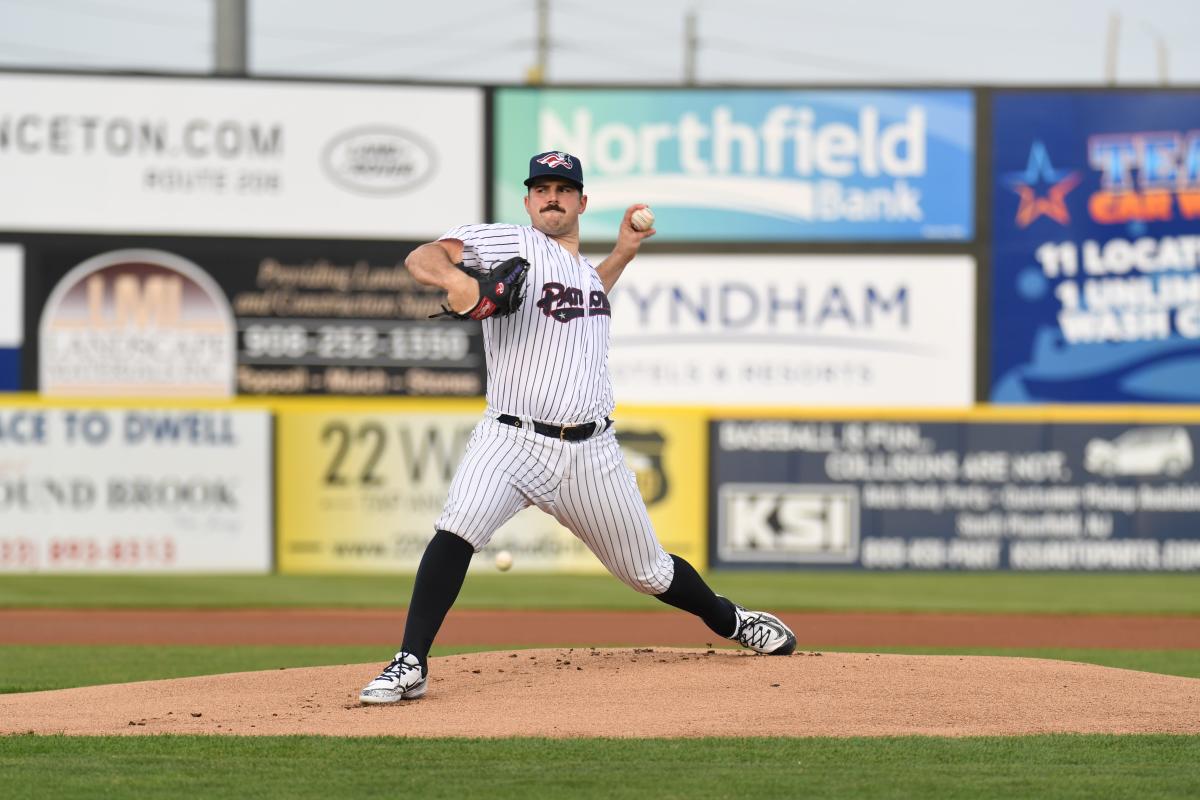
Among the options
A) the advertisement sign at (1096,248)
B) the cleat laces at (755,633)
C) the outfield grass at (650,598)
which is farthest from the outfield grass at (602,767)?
the advertisement sign at (1096,248)

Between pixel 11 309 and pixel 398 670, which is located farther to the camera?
pixel 11 309

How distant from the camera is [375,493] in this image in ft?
44.6

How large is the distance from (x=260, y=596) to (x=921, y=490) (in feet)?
17.6

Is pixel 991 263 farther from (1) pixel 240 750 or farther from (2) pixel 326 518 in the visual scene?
(1) pixel 240 750

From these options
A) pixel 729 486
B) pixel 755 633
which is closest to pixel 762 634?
pixel 755 633

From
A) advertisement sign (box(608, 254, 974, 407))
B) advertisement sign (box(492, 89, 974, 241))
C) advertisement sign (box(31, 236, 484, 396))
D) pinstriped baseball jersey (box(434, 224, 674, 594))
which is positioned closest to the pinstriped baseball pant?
pinstriped baseball jersey (box(434, 224, 674, 594))

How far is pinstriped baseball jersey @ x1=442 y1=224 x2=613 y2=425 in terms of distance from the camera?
5293 millimetres

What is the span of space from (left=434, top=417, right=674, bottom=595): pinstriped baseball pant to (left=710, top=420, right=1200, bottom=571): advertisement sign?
334 inches

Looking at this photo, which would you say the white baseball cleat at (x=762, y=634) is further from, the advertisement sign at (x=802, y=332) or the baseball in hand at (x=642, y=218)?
the advertisement sign at (x=802, y=332)

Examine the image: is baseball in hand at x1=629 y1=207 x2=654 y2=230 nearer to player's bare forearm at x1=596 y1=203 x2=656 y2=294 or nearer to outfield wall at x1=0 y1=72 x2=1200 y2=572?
player's bare forearm at x1=596 y1=203 x2=656 y2=294

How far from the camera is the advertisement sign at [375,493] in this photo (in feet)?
44.7

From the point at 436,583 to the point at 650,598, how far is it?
265 inches

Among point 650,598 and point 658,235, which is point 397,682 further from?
point 658,235

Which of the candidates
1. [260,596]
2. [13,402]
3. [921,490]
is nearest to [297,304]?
[13,402]
